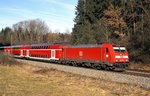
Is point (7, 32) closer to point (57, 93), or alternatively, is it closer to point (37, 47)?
point (37, 47)

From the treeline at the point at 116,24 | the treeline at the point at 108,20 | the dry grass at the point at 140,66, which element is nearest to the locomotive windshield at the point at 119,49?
the dry grass at the point at 140,66

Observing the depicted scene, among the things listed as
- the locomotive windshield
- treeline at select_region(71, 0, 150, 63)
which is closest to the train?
the locomotive windshield

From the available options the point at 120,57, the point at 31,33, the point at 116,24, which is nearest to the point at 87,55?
the point at 120,57

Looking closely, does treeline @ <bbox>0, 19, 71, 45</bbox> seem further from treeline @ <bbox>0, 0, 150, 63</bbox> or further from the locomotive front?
the locomotive front

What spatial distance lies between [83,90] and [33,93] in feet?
10.2

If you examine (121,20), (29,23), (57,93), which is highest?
(29,23)

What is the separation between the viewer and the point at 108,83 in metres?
22.4

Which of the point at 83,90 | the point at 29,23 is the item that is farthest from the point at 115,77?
the point at 29,23

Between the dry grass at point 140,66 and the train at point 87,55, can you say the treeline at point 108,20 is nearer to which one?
the dry grass at point 140,66

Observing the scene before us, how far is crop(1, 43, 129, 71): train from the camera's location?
32969mm

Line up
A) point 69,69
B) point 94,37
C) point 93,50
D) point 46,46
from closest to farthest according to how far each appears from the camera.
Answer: point 69,69 < point 93,50 < point 46,46 < point 94,37

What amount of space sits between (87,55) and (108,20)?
23178 millimetres

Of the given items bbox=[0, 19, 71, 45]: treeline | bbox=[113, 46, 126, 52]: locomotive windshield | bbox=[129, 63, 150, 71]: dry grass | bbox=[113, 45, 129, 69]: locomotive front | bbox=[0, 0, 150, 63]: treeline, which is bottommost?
bbox=[129, 63, 150, 71]: dry grass

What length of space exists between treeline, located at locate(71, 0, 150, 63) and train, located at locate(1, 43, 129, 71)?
6956mm
